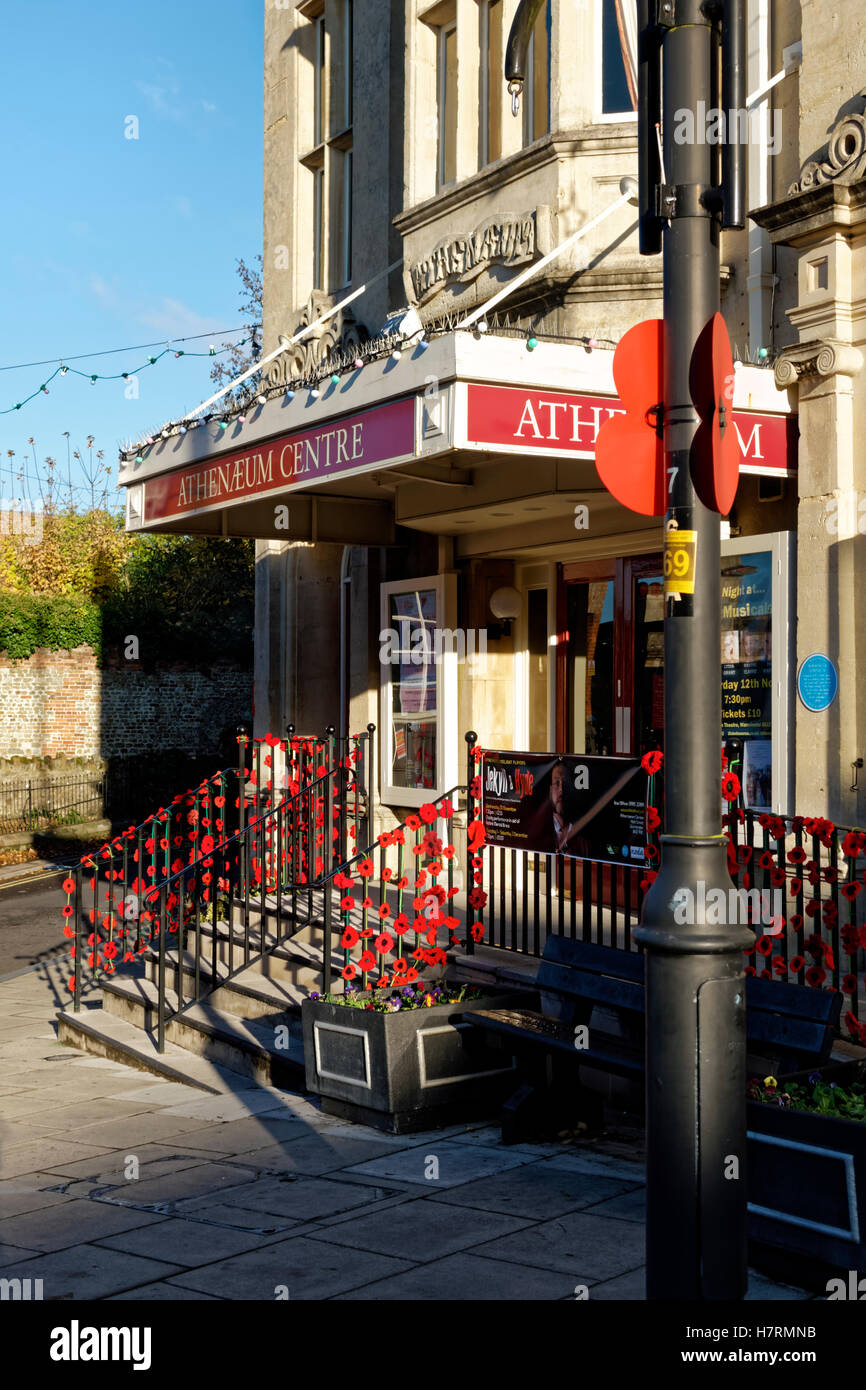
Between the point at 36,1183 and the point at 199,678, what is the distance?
24581 mm

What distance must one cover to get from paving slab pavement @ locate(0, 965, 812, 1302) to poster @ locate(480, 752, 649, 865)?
72.5 inches

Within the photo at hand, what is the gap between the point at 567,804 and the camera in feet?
28.7

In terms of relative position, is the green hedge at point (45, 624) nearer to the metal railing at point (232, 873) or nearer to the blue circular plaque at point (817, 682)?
the metal railing at point (232, 873)

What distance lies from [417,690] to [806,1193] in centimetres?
885

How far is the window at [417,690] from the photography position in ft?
42.2

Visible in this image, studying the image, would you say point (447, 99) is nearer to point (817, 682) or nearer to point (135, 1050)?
point (817, 682)

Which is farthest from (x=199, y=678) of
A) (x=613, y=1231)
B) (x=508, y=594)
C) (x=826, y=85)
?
(x=613, y=1231)

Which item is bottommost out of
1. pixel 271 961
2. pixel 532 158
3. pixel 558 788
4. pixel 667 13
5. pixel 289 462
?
pixel 271 961

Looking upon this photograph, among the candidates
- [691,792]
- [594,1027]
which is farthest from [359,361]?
[691,792]

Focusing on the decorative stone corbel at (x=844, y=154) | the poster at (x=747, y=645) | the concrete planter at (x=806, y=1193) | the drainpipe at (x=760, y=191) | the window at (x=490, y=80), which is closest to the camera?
the concrete planter at (x=806, y=1193)

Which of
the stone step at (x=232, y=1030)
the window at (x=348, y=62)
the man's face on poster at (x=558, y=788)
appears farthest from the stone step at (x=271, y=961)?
the window at (x=348, y=62)

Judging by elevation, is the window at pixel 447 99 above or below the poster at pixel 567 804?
above

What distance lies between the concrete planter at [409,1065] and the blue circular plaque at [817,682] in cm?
283

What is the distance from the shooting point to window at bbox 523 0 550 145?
11165 mm
